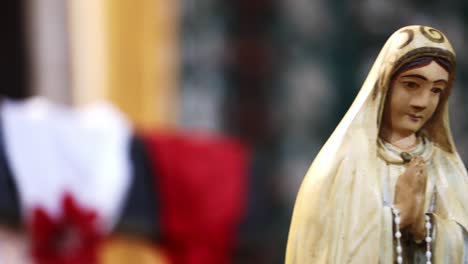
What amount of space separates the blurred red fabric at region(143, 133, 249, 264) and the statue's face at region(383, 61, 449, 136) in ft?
5.52

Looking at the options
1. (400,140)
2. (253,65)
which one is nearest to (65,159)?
(253,65)

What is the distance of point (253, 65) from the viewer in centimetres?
447

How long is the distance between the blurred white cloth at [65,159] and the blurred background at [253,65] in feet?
2.11

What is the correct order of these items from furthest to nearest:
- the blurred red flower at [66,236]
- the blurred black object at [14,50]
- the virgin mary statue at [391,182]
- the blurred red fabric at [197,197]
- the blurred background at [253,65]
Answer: the blurred black object at [14,50] → the blurred background at [253,65] → the blurred red fabric at [197,197] → the blurred red flower at [66,236] → the virgin mary statue at [391,182]

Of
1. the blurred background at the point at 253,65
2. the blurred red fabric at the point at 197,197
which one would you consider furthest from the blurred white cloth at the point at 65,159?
the blurred background at the point at 253,65

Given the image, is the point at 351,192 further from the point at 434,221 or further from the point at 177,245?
the point at 177,245

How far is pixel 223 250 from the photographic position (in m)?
3.37

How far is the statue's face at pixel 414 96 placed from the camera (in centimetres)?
162

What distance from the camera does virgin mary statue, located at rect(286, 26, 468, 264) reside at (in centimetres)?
159

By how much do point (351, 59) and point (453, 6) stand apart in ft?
1.37

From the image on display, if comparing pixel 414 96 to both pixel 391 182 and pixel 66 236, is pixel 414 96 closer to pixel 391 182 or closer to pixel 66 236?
pixel 391 182

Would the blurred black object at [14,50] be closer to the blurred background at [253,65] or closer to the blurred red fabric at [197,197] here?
the blurred background at [253,65]

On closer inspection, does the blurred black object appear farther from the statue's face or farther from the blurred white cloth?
the statue's face

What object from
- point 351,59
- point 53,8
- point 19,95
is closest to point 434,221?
point 351,59
